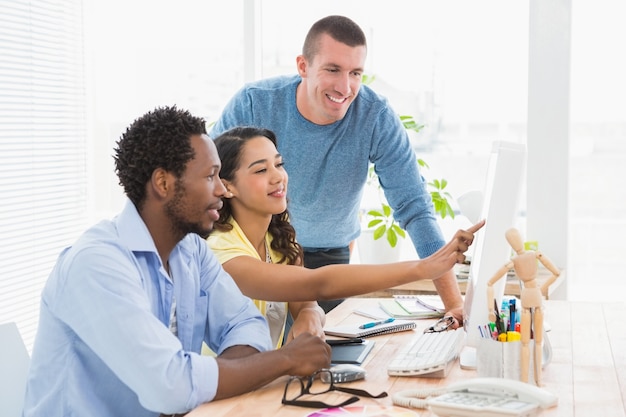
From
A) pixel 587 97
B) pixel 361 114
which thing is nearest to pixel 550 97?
pixel 587 97

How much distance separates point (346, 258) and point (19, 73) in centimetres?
177

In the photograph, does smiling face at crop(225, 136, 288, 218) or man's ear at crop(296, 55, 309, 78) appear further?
man's ear at crop(296, 55, 309, 78)

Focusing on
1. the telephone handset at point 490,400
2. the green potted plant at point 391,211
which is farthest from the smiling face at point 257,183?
the green potted plant at point 391,211

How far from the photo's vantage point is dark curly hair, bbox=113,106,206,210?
171cm

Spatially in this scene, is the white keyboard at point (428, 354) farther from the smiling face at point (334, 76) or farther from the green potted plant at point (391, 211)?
the green potted plant at point (391, 211)

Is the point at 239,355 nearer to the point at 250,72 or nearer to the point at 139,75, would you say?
the point at 250,72

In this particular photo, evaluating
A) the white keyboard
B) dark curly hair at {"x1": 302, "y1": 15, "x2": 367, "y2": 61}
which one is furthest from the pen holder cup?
dark curly hair at {"x1": 302, "y1": 15, "x2": 367, "y2": 61}

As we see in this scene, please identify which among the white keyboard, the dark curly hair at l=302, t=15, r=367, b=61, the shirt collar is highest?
the dark curly hair at l=302, t=15, r=367, b=61

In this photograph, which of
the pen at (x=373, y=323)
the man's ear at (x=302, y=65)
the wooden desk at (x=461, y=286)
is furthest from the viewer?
the wooden desk at (x=461, y=286)

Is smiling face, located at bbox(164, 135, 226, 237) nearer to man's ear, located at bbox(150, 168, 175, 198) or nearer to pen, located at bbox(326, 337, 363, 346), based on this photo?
man's ear, located at bbox(150, 168, 175, 198)

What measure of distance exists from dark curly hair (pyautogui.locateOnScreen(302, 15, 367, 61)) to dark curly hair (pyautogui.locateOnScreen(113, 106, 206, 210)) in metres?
1.08

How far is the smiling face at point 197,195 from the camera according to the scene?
1.73 meters

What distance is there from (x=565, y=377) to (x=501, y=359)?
213mm

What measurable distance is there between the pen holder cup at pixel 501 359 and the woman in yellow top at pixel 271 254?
38 centimetres
